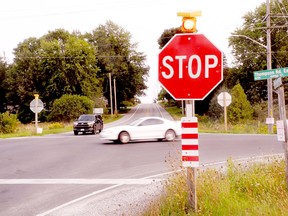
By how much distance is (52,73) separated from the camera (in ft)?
230

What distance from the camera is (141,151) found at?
57.2 feet

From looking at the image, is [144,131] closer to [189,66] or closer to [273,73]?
[273,73]

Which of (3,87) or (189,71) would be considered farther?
(3,87)

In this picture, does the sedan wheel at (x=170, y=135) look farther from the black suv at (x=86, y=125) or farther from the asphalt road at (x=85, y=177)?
the black suv at (x=86, y=125)

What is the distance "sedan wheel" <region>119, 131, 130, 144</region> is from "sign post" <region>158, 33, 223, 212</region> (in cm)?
1561

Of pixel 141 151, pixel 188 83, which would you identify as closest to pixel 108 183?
pixel 188 83

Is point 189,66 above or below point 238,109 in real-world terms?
above

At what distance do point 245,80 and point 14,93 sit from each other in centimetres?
4390

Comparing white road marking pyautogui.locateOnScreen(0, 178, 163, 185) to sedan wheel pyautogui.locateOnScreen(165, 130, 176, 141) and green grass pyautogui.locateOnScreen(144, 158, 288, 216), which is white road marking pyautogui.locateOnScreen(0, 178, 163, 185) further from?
sedan wheel pyautogui.locateOnScreen(165, 130, 176, 141)

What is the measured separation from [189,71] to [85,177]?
648 centimetres

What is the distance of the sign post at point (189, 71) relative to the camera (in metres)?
5.78

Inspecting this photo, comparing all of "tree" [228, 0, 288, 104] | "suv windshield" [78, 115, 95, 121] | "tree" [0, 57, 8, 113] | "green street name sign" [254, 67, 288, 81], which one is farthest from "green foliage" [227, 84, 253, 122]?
"tree" [0, 57, 8, 113]

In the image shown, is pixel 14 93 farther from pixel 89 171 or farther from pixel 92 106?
pixel 89 171

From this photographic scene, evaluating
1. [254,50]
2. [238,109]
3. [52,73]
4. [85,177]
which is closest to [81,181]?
[85,177]
